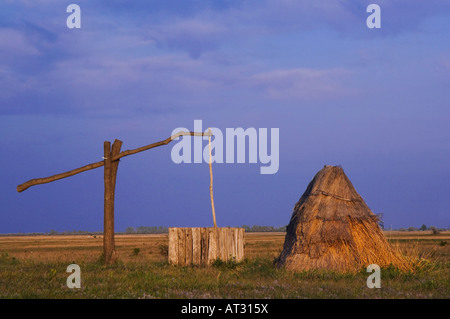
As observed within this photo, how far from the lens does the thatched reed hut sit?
61.5ft

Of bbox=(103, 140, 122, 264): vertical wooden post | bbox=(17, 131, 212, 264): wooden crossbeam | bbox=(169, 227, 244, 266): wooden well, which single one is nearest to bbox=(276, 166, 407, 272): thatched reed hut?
bbox=(169, 227, 244, 266): wooden well

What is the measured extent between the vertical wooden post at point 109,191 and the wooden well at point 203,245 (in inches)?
116

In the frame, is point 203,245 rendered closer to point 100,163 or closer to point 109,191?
point 109,191

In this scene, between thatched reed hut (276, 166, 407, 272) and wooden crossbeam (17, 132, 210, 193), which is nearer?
thatched reed hut (276, 166, 407, 272)

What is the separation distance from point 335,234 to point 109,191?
9.84 metres

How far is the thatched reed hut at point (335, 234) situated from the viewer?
18750mm

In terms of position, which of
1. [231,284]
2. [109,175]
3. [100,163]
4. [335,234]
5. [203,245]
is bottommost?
[231,284]

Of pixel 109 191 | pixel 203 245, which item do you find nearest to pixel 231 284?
pixel 203 245

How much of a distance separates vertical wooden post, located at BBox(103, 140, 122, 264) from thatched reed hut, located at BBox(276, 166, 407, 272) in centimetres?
757

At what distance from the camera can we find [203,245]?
21.8 metres

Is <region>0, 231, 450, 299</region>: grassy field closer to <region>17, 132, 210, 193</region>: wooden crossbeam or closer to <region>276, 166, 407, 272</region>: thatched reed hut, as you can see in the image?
<region>276, 166, 407, 272</region>: thatched reed hut
